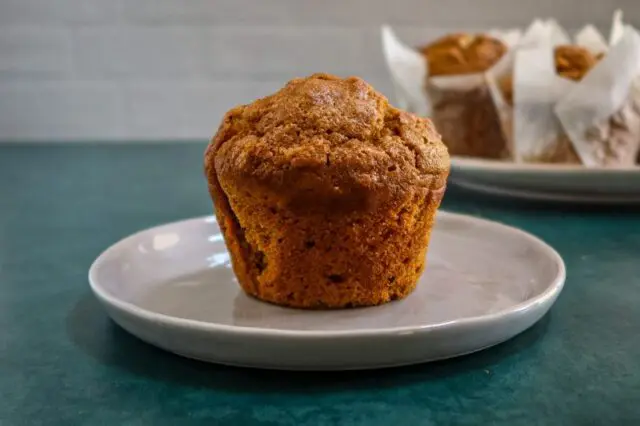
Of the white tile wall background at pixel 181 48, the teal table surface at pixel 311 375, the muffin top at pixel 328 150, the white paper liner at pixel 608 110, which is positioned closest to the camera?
the teal table surface at pixel 311 375

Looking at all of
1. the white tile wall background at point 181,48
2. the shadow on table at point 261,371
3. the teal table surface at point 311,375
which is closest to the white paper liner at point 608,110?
the teal table surface at point 311,375

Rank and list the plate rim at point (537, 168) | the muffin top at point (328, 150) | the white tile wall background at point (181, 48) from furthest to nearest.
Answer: the white tile wall background at point (181, 48) < the plate rim at point (537, 168) < the muffin top at point (328, 150)

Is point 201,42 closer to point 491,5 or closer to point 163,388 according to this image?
point 491,5

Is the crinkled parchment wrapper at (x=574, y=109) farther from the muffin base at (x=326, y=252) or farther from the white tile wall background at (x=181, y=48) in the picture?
the white tile wall background at (x=181, y=48)

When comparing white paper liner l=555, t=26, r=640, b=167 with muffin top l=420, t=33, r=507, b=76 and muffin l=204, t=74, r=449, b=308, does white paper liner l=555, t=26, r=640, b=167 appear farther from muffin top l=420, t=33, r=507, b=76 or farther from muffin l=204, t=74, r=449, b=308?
muffin l=204, t=74, r=449, b=308

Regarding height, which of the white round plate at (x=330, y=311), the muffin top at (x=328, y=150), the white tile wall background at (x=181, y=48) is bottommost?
the white tile wall background at (x=181, y=48)

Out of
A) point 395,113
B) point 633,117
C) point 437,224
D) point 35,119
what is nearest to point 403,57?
point 633,117

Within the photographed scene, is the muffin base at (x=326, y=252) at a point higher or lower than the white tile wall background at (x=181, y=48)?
higher
